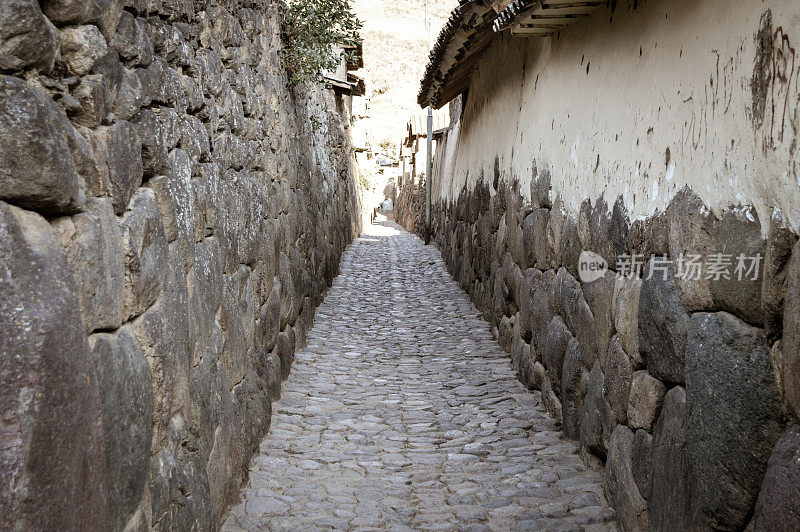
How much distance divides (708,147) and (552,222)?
2448mm

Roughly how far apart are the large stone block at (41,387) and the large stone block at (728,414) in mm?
1838

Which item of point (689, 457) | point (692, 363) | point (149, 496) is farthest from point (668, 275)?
point (149, 496)

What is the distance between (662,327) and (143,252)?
201 cm

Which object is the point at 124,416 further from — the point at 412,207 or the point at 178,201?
the point at 412,207

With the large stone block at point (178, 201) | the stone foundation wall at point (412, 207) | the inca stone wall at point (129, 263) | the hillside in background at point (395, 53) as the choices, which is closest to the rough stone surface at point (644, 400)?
the inca stone wall at point (129, 263)

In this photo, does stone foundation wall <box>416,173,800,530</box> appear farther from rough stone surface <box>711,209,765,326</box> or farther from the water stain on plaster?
the water stain on plaster

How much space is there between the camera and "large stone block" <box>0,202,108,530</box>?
142 centimetres

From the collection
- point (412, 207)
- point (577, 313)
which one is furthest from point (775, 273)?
point (412, 207)

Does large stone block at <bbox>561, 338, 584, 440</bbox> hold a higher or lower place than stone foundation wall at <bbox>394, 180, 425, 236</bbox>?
lower

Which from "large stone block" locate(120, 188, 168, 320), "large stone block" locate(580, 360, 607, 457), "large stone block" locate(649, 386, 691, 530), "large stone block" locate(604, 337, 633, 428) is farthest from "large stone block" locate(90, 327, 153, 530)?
"large stone block" locate(580, 360, 607, 457)

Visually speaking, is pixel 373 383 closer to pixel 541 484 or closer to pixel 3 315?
pixel 541 484

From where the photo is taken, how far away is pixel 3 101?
1479 millimetres

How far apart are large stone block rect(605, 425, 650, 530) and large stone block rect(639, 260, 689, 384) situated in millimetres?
498

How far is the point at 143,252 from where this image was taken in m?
2.34
